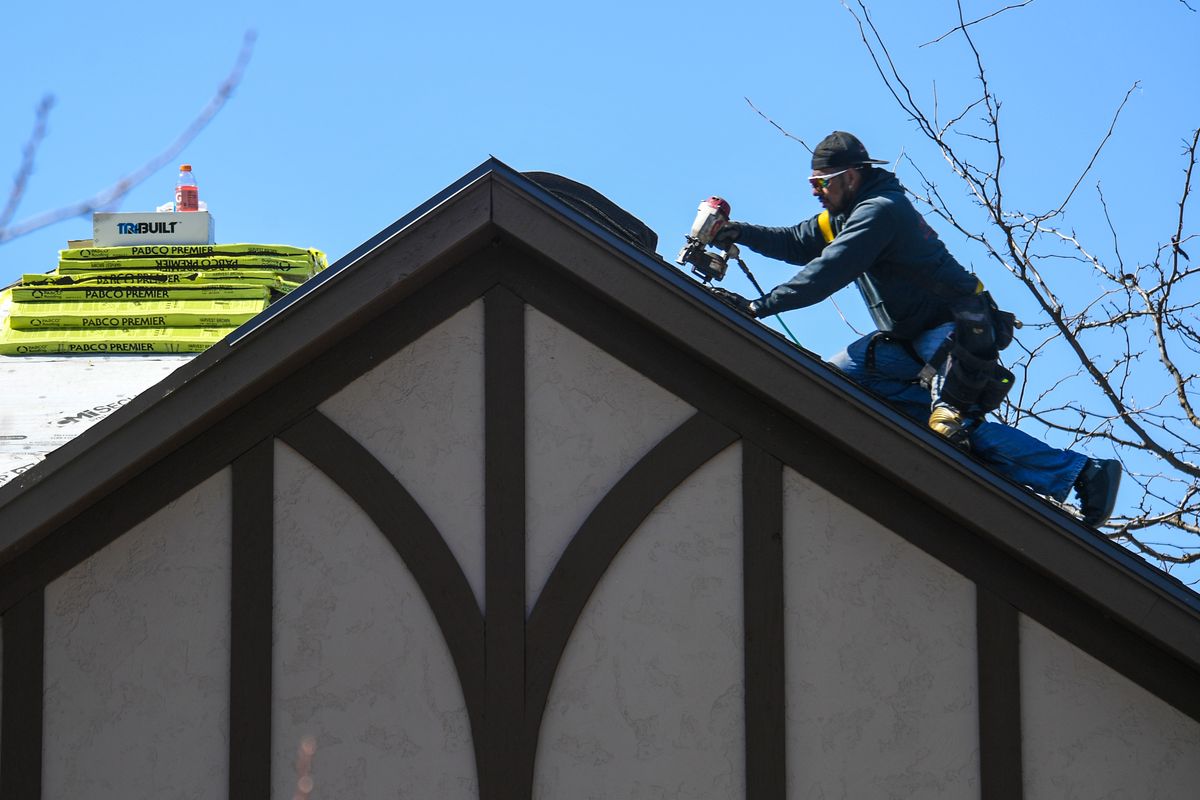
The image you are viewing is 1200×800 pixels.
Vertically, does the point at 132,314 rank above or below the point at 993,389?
above

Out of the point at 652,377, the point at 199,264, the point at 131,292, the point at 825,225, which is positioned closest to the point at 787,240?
the point at 825,225

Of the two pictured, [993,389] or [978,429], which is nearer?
[993,389]

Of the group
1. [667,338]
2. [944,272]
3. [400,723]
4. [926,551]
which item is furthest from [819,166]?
[400,723]

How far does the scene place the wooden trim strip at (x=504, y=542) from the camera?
5.99m

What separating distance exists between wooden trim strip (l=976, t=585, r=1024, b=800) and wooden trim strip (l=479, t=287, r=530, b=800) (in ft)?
6.01

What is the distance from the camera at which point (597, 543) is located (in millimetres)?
6094

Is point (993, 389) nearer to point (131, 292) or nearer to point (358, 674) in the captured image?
point (358, 674)

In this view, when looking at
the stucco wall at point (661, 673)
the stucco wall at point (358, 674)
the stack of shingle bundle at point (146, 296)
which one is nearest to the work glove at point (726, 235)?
the stucco wall at point (661, 673)

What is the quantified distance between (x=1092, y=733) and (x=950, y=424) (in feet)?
4.71

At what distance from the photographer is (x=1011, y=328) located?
6961 mm

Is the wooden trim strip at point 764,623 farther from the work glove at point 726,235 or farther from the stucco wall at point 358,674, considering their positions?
the work glove at point 726,235

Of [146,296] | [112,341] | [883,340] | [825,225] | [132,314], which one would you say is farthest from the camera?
[146,296]

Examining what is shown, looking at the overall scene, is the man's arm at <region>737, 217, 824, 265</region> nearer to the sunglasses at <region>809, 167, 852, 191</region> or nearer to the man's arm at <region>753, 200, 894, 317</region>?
the sunglasses at <region>809, 167, 852, 191</region>

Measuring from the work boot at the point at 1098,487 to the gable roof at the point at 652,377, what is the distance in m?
0.81
